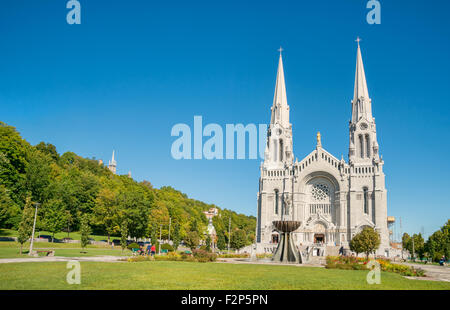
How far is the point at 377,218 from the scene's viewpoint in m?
65.9

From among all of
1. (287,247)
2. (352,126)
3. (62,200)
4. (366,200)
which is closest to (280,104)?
(352,126)

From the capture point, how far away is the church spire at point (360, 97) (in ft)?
241

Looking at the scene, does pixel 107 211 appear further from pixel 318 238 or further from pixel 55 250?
pixel 318 238

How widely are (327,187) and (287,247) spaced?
40709mm

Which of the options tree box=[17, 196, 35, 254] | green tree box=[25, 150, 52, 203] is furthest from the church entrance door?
tree box=[17, 196, 35, 254]

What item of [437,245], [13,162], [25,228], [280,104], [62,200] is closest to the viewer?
[25,228]

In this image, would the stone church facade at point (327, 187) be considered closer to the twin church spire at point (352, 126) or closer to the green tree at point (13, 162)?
the twin church spire at point (352, 126)

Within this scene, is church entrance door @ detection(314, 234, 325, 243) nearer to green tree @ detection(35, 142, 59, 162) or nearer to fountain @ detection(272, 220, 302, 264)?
fountain @ detection(272, 220, 302, 264)

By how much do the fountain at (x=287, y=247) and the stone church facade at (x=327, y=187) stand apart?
3159 cm

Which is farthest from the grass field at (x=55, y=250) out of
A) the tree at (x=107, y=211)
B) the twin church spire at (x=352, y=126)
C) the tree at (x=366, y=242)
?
the twin church spire at (x=352, y=126)

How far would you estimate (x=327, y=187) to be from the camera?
74312mm

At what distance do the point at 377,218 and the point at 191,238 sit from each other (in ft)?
109

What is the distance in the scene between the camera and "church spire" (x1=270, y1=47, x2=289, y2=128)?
80.8 m
